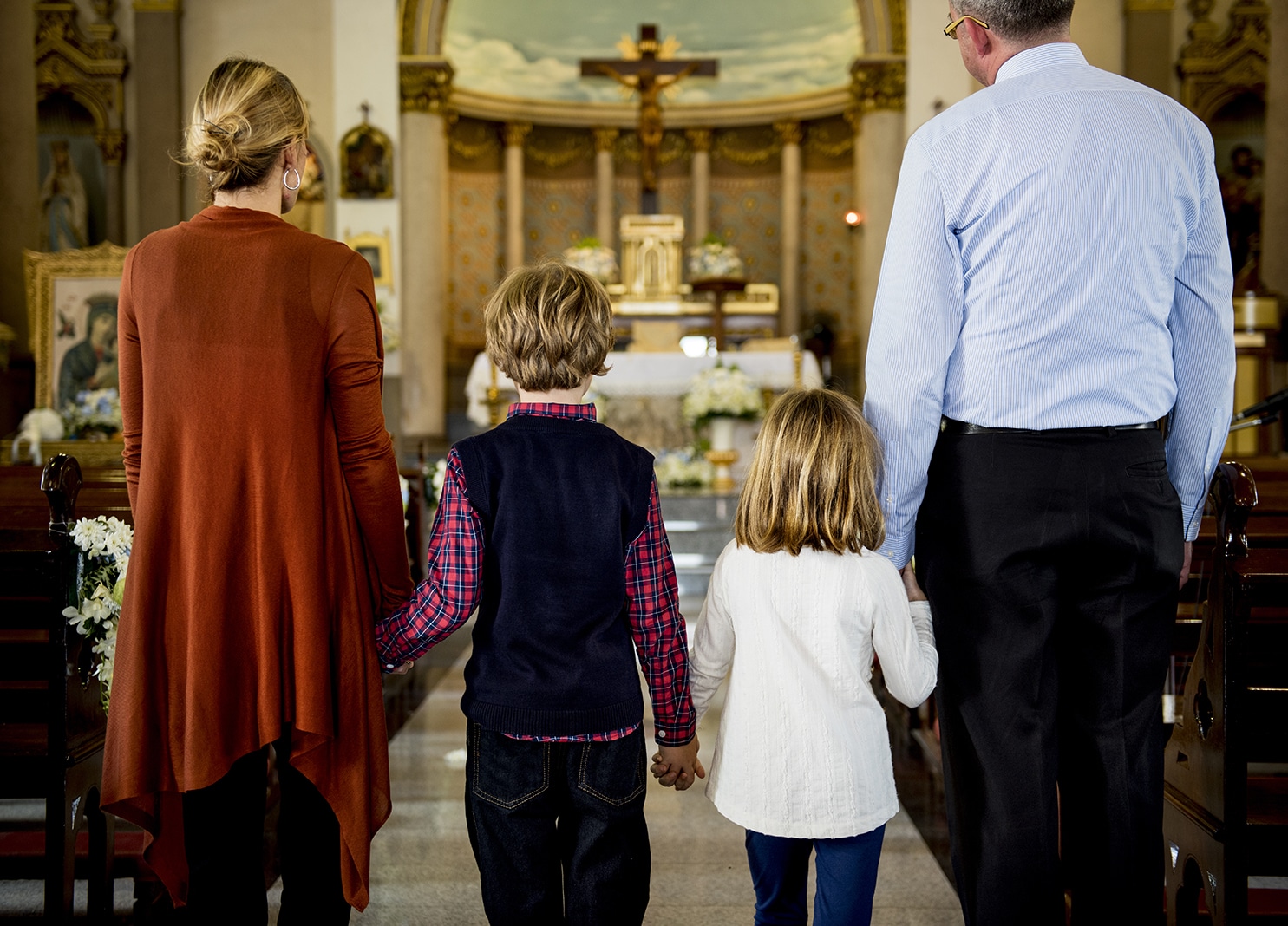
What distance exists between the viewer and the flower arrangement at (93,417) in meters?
7.26

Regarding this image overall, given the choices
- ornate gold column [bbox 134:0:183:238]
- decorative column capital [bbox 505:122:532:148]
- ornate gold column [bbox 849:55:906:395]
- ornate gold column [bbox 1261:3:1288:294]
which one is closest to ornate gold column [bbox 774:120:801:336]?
ornate gold column [bbox 849:55:906:395]

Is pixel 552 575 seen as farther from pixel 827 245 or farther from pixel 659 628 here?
pixel 827 245

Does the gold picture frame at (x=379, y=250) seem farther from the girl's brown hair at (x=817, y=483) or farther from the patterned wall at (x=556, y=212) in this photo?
the girl's brown hair at (x=817, y=483)

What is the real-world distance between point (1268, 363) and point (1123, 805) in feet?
22.3

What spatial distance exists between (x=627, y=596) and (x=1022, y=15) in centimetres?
112

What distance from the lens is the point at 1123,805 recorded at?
5.42 feet

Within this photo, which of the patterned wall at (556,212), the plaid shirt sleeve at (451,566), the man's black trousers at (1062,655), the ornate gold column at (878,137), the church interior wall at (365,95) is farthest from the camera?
the patterned wall at (556,212)

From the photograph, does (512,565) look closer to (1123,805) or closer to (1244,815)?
(1123,805)

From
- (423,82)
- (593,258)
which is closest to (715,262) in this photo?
(593,258)

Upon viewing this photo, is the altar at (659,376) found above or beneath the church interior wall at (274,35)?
beneath

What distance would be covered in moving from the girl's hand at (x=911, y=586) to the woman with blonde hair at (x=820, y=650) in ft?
0.05

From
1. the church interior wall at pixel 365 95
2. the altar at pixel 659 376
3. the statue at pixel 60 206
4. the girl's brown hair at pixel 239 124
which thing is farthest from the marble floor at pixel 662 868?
the statue at pixel 60 206

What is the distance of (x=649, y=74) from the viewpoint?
10.4 m

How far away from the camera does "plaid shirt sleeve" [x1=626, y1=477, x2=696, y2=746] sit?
5.83 ft
